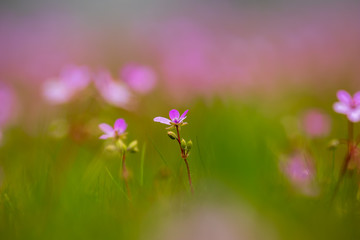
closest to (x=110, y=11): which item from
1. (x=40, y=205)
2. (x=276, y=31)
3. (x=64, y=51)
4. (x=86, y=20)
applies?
(x=86, y=20)

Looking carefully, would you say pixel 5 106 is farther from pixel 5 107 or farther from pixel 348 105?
pixel 348 105

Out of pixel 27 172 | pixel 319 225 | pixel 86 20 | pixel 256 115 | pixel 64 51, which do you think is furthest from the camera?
pixel 86 20

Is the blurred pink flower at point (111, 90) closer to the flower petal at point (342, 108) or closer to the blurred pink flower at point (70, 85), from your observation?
the blurred pink flower at point (70, 85)

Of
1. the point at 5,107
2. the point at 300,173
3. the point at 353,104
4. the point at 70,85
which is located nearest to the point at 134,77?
the point at 70,85

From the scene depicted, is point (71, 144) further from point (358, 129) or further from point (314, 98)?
point (314, 98)

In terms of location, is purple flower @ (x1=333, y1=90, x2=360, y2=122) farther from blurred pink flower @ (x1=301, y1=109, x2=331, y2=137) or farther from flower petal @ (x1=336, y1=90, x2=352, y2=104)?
blurred pink flower @ (x1=301, y1=109, x2=331, y2=137)

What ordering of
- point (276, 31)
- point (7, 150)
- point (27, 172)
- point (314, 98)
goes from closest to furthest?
point (27, 172), point (7, 150), point (314, 98), point (276, 31)
